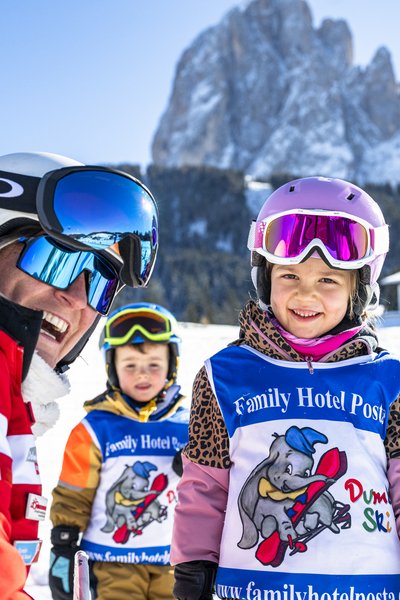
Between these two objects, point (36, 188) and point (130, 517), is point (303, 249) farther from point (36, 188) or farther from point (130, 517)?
point (130, 517)

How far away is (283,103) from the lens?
179375mm

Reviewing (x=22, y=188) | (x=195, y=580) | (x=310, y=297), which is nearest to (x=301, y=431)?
(x=310, y=297)

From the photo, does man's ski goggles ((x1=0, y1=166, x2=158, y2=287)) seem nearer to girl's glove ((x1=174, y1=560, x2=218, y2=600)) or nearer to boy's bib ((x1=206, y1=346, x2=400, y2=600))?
boy's bib ((x1=206, y1=346, x2=400, y2=600))

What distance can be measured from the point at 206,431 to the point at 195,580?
51 cm

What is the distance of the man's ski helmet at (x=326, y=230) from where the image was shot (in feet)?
8.32

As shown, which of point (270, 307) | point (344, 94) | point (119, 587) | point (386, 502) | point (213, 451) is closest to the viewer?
point (386, 502)

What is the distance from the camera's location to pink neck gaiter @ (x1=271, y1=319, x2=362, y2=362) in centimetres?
245

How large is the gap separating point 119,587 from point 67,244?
2.42 m

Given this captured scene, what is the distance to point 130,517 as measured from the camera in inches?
146

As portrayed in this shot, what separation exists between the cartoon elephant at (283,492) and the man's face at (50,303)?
0.79 metres

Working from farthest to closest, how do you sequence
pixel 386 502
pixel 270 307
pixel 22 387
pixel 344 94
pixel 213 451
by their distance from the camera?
1. pixel 344 94
2. pixel 270 307
3. pixel 213 451
4. pixel 386 502
5. pixel 22 387

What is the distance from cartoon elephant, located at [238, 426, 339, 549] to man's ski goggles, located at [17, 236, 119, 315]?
771 millimetres

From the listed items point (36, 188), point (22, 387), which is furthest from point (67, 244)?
point (22, 387)

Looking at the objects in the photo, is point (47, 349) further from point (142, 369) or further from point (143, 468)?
point (142, 369)
